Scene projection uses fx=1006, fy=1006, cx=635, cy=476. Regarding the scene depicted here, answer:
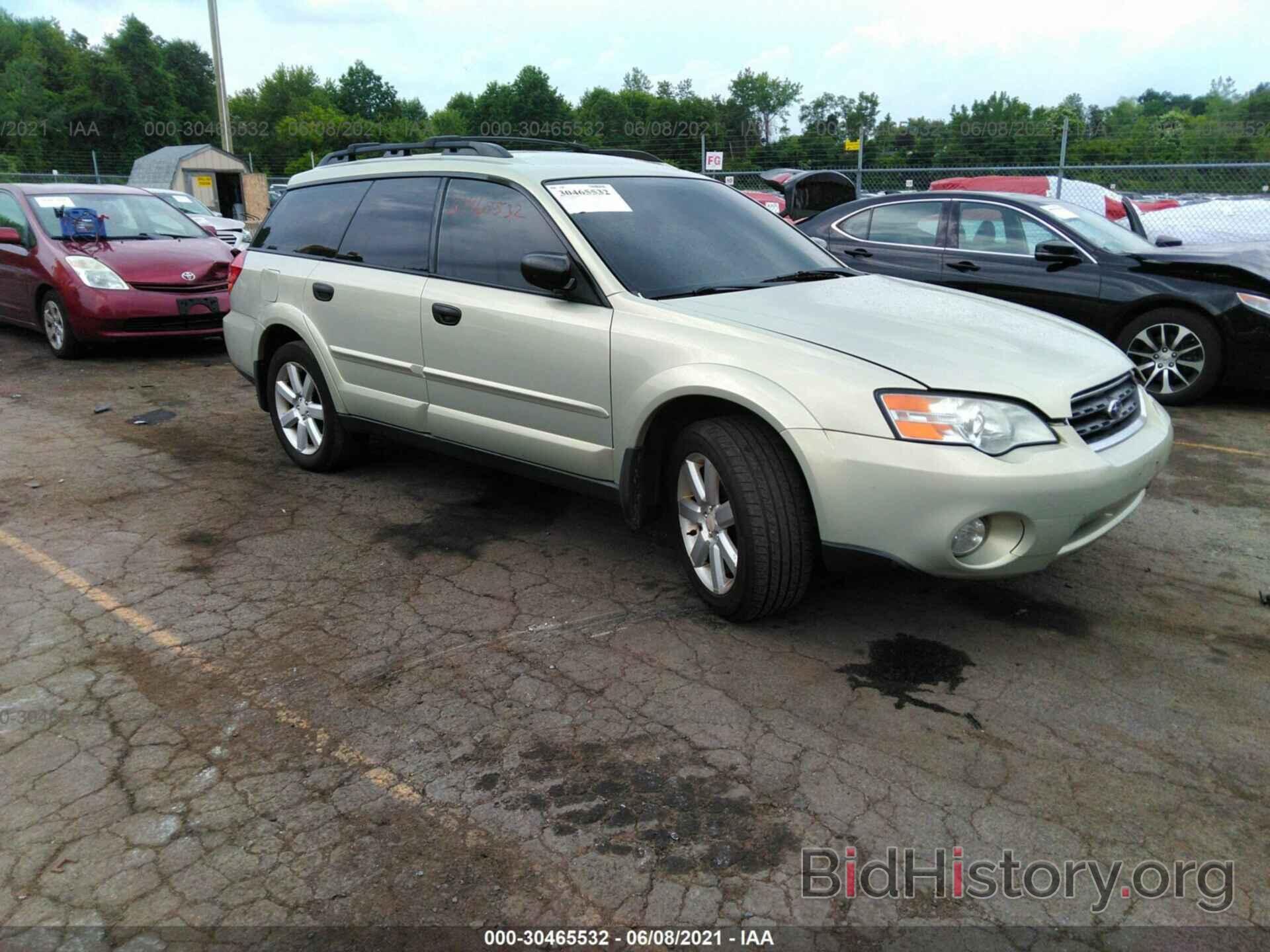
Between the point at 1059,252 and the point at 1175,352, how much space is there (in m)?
1.10

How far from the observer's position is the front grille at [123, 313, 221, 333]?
8.91 meters

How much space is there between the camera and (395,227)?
5.04 m

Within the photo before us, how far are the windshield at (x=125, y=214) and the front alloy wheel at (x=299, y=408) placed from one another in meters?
4.81

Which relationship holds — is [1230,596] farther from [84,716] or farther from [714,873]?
[84,716]

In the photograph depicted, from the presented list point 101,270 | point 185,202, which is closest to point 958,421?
point 101,270

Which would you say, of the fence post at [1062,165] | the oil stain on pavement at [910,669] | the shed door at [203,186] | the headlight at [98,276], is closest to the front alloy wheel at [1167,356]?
the oil stain on pavement at [910,669]

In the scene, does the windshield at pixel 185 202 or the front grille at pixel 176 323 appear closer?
the front grille at pixel 176 323

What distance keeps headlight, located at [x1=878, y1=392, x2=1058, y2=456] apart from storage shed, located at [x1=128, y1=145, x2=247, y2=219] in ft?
93.6

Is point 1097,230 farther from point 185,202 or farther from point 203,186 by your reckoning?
point 203,186

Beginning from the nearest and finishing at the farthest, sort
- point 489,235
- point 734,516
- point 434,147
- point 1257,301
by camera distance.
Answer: point 734,516, point 489,235, point 434,147, point 1257,301

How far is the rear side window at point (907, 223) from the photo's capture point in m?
8.14

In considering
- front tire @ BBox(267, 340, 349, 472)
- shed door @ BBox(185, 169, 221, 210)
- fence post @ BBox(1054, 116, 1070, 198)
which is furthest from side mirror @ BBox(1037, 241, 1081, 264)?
shed door @ BBox(185, 169, 221, 210)

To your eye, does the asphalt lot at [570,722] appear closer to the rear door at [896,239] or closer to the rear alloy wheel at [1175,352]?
the rear alloy wheel at [1175,352]

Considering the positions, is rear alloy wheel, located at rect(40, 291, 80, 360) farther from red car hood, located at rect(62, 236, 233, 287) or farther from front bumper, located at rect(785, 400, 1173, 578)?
front bumper, located at rect(785, 400, 1173, 578)
